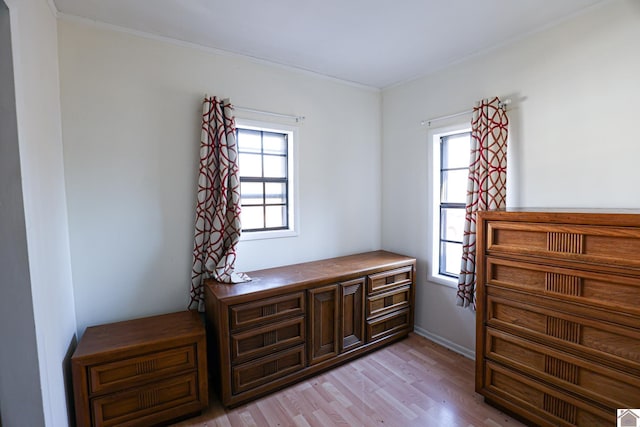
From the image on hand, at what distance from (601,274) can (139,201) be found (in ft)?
9.73

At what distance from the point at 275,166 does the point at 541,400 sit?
2646 mm

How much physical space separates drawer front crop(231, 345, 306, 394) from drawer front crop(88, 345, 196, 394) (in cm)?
34

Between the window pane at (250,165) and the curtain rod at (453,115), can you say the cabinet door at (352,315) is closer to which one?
the window pane at (250,165)

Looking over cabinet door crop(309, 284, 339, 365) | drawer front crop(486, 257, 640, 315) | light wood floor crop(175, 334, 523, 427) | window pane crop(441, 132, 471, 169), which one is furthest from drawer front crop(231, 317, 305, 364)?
window pane crop(441, 132, 471, 169)

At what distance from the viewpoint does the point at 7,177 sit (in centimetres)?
117

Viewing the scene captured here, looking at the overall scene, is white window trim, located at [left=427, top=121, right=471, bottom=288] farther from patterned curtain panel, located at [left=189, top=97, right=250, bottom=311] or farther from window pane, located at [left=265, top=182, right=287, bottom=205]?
patterned curtain panel, located at [left=189, top=97, right=250, bottom=311]

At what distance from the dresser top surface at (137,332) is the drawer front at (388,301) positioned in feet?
4.87

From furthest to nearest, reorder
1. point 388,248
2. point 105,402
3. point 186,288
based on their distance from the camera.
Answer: point 388,248
point 186,288
point 105,402

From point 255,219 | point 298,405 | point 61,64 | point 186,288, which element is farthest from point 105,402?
point 61,64

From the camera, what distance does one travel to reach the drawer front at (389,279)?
9.03 ft

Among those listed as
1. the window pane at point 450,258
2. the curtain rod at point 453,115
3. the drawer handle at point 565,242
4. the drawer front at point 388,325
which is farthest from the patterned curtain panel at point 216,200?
the drawer handle at point 565,242

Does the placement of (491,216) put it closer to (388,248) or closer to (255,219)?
(388,248)

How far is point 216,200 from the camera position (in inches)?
94.8

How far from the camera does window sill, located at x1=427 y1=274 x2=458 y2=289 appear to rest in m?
2.86
